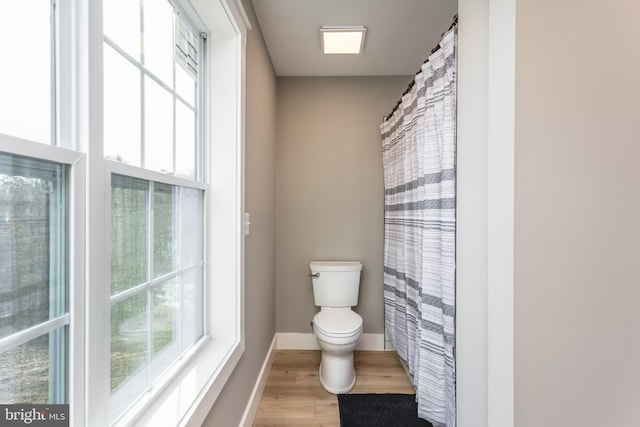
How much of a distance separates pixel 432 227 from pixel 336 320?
106 centimetres

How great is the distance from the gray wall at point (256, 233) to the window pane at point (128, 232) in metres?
0.63

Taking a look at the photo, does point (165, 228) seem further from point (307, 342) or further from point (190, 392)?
point (307, 342)

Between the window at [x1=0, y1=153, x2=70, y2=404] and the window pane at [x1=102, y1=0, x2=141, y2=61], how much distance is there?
422 mm

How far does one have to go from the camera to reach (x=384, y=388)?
6.79ft

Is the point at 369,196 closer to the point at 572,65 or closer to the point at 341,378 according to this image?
the point at 341,378

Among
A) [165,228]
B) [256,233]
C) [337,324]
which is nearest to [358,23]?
[256,233]

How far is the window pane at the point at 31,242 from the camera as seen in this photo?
1.76 ft

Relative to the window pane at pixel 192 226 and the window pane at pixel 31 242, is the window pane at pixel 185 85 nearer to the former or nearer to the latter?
the window pane at pixel 192 226

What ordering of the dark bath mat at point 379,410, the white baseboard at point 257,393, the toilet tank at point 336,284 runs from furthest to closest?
the toilet tank at point 336,284 → the dark bath mat at point 379,410 → the white baseboard at point 257,393

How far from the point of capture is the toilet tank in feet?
8.00

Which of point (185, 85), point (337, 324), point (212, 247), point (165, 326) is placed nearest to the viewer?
point (165, 326)

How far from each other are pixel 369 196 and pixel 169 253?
1.88m

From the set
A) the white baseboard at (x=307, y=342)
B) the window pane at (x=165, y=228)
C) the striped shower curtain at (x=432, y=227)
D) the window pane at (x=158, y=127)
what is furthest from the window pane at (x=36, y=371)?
the white baseboard at (x=307, y=342)

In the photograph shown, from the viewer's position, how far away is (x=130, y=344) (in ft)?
2.90
